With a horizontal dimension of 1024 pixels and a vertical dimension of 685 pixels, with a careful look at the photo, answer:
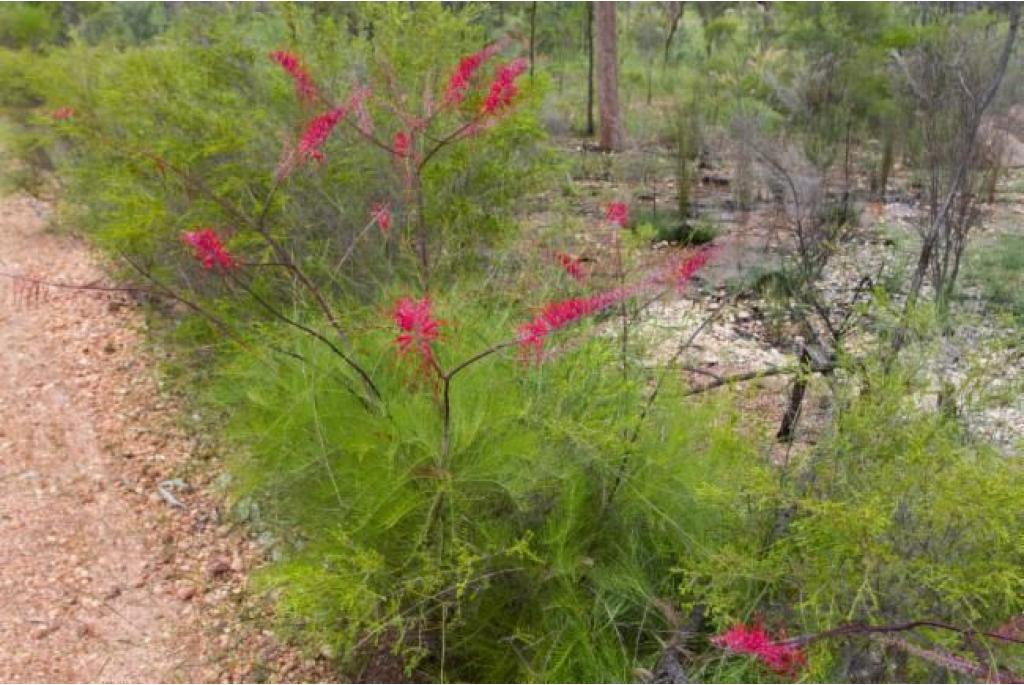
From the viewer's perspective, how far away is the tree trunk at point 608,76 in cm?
1110

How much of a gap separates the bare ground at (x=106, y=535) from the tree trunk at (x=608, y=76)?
6.80 m

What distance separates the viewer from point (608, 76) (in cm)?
1130

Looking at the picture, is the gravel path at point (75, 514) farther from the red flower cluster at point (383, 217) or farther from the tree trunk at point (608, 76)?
the tree trunk at point (608, 76)

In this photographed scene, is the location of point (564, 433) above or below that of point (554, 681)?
above

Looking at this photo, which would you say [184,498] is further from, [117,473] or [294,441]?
[294,441]

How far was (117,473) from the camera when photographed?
4523 millimetres

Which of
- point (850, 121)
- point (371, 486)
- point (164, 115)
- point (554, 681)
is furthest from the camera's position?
point (850, 121)

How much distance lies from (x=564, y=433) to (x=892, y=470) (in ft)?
2.93

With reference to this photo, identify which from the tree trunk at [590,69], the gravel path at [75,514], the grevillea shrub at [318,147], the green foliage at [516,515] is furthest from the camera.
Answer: the tree trunk at [590,69]

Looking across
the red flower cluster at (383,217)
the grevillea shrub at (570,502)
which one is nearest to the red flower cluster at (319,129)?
the grevillea shrub at (570,502)

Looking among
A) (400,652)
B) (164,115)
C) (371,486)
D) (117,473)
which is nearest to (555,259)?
(371,486)

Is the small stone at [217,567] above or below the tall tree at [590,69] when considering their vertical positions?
below

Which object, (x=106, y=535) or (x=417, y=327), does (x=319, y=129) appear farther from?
(x=106, y=535)

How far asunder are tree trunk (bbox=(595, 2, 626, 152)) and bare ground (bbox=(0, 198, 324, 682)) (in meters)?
6.80
